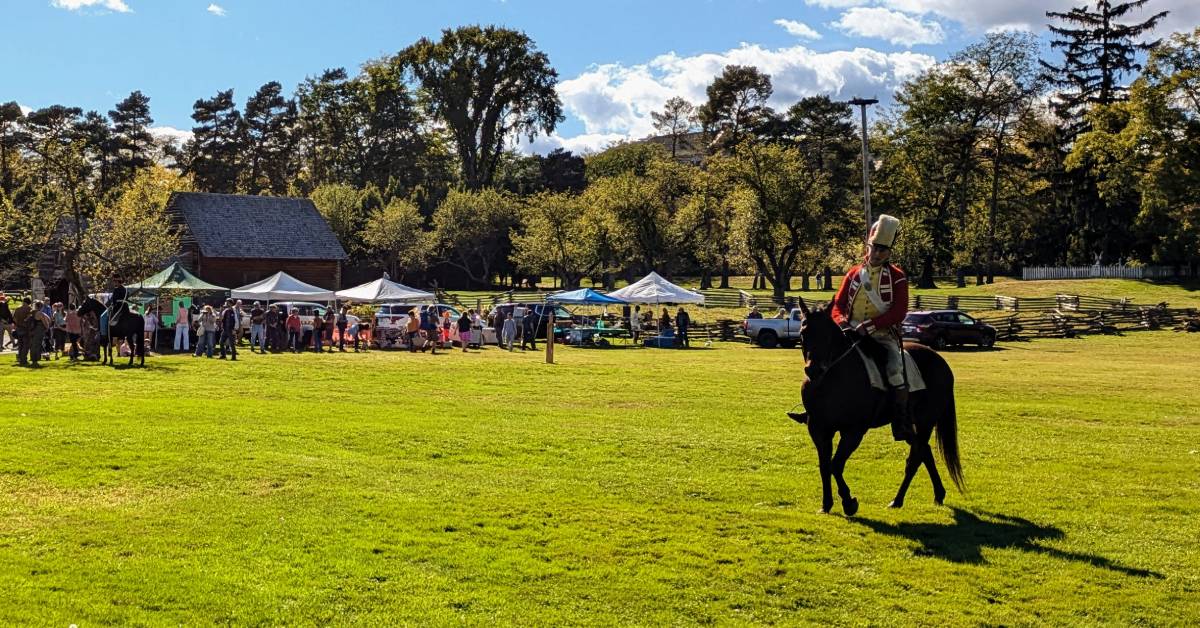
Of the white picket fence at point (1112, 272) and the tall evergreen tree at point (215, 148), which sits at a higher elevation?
the tall evergreen tree at point (215, 148)

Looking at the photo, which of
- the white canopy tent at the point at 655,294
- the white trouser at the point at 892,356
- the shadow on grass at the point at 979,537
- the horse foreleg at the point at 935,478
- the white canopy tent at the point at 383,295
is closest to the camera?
the shadow on grass at the point at 979,537

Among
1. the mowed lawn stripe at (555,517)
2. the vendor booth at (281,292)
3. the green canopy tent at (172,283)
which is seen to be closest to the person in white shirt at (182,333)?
the green canopy tent at (172,283)

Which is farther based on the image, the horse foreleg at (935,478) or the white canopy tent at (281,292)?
the white canopy tent at (281,292)

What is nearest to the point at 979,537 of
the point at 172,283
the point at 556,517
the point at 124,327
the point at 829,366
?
the point at 829,366

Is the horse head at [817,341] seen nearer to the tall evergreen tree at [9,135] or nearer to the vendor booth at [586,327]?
the vendor booth at [586,327]

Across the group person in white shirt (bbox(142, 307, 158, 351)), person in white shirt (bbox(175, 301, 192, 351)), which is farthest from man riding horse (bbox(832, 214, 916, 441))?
person in white shirt (bbox(175, 301, 192, 351))

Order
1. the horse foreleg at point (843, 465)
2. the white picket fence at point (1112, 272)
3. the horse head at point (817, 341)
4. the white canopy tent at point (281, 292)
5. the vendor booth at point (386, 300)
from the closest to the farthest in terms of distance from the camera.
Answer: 1. the horse head at point (817, 341)
2. the horse foreleg at point (843, 465)
3. the vendor booth at point (386, 300)
4. the white canopy tent at point (281, 292)
5. the white picket fence at point (1112, 272)

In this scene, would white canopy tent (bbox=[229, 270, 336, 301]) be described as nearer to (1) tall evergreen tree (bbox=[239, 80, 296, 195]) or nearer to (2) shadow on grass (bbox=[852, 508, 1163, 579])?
(2) shadow on grass (bbox=[852, 508, 1163, 579])

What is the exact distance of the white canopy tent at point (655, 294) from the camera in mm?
41938

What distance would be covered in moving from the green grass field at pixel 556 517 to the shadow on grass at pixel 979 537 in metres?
0.04

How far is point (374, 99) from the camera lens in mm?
96625

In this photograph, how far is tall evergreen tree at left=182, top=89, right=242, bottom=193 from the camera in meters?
100

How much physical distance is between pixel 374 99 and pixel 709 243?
1667 inches

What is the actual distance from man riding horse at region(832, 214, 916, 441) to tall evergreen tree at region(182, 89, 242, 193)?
99.1m
